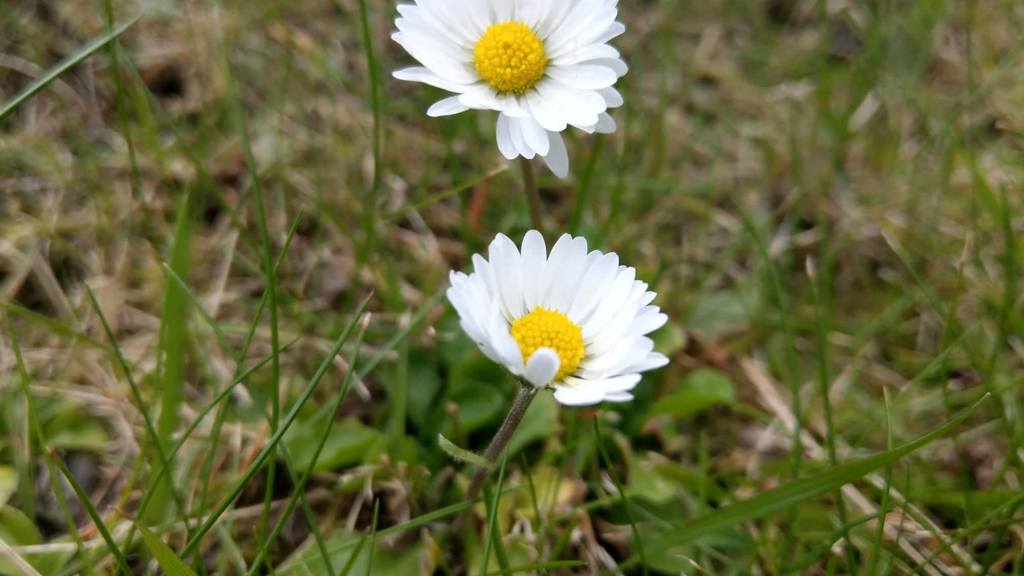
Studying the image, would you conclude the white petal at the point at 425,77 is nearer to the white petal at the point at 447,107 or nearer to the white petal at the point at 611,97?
the white petal at the point at 447,107

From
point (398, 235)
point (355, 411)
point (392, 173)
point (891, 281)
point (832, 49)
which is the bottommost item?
point (355, 411)

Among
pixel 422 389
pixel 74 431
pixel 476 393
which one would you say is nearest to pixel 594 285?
pixel 476 393

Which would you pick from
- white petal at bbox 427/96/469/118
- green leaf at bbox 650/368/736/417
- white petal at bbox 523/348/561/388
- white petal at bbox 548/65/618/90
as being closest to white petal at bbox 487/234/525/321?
white petal at bbox 523/348/561/388

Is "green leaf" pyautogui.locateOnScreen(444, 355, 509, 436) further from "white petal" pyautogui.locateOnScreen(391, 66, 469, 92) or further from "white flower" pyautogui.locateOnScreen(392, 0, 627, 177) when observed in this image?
"white petal" pyautogui.locateOnScreen(391, 66, 469, 92)

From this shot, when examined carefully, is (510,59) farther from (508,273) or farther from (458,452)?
(458,452)

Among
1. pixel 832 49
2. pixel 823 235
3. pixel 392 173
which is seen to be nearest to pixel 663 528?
pixel 823 235

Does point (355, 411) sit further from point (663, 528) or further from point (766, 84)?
point (766, 84)
